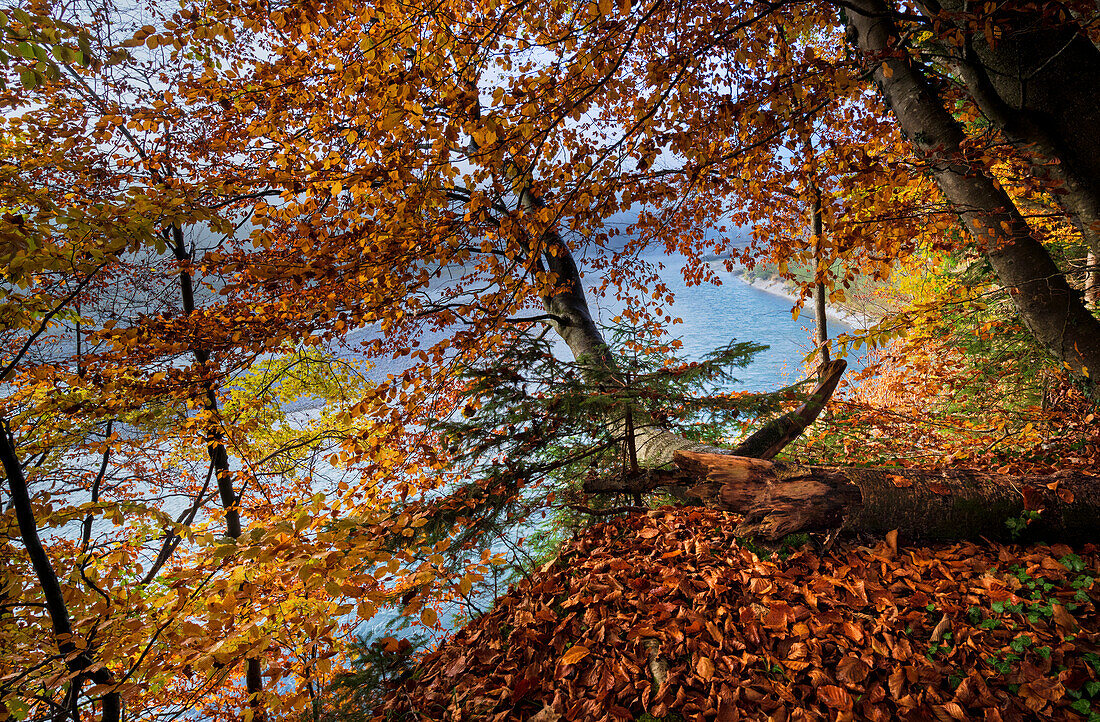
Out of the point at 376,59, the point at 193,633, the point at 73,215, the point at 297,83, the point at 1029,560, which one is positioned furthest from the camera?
the point at 297,83

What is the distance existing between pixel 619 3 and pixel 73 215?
133 inches

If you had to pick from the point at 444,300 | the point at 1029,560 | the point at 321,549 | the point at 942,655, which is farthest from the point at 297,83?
the point at 1029,560

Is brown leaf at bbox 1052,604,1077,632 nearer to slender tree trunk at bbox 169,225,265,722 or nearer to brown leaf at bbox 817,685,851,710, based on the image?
brown leaf at bbox 817,685,851,710

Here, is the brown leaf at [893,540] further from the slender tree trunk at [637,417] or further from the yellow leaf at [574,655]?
the yellow leaf at [574,655]

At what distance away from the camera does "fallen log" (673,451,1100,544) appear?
2752mm

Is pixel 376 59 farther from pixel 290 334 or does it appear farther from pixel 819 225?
pixel 819 225

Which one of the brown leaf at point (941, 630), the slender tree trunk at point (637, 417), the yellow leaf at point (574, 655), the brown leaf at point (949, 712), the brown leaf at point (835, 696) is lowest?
the brown leaf at point (949, 712)

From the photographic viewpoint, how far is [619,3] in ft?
10.2

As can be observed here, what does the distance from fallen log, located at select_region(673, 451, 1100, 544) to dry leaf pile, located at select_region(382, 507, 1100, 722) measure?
14 centimetres

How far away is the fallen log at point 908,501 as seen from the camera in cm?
275

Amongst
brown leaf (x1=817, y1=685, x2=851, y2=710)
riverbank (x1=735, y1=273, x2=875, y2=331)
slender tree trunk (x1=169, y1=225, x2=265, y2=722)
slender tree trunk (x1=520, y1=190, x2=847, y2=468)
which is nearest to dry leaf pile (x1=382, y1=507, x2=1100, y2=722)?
brown leaf (x1=817, y1=685, x2=851, y2=710)

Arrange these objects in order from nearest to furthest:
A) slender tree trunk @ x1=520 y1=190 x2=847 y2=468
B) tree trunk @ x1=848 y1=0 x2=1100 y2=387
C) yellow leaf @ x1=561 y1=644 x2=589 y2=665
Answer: yellow leaf @ x1=561 y1=644 x2=589 y2=665 → tree trunk @ x1=848 y1=0 x2=1100 y2=387 → slender tree trunk @ x1=520 y1=190 x2=847 y2=468

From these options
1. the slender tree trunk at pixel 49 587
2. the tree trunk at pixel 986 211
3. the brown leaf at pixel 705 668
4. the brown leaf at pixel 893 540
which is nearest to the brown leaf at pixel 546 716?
the brown leaf at pixel 705 668

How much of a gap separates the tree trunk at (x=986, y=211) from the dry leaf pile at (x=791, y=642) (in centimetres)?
197
